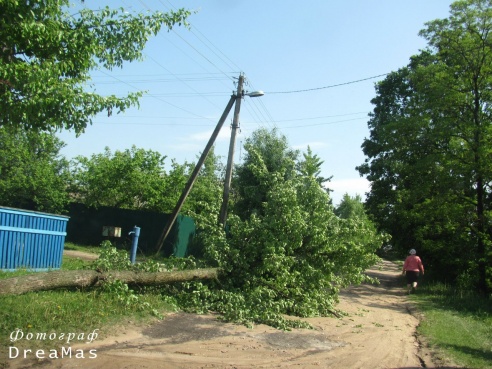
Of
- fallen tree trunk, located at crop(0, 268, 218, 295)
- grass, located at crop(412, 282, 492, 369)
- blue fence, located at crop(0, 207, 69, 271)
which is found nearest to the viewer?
fallen tree trunk, located at crop(0, 268, 218, 295)

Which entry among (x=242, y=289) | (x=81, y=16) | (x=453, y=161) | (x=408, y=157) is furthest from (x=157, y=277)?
(x=408, y=157)

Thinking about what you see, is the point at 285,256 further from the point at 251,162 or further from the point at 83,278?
the point at 251,162

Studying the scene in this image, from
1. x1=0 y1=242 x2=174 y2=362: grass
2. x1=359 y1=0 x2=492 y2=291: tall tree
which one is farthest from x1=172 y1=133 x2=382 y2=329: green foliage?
x1=359 y1=0 x2=492 y2=291: tall tree

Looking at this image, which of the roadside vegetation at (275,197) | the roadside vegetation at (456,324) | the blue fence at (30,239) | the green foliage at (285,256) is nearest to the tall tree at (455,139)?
the roadside vegetation at (275,197)

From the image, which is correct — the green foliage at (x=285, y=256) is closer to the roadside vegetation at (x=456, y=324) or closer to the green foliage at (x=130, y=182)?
the roadside vegetation at (x=456, y=324)

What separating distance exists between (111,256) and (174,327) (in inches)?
104

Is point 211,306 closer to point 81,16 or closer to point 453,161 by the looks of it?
point 81,16

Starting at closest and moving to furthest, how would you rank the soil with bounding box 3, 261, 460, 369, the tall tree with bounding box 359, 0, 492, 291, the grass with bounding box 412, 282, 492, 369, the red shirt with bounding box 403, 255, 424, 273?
1. the soil with bounding box 3, 261, 460, 369
2. the grass with bounding box 412, 282, 492, 369
3. the red shirt with bounding box 403, 255, 424, 273
4. the tall tree with bounding box 359, 0, 492, 291

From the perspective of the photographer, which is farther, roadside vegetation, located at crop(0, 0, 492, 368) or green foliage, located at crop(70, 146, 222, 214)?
green foliage, located at crop(70, 146, 222, 214)

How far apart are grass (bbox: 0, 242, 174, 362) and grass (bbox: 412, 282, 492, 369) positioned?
5.07m

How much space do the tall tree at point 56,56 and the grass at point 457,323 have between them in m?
6.70

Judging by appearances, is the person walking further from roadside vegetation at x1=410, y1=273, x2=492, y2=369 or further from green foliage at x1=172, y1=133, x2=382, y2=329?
green foliage at x1=172, y1=133, x2=382, y2=329

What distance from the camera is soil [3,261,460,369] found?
6242 millimetres

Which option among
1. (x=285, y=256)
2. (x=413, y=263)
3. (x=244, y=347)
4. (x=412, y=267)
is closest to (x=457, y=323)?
(x=285, y=256)
